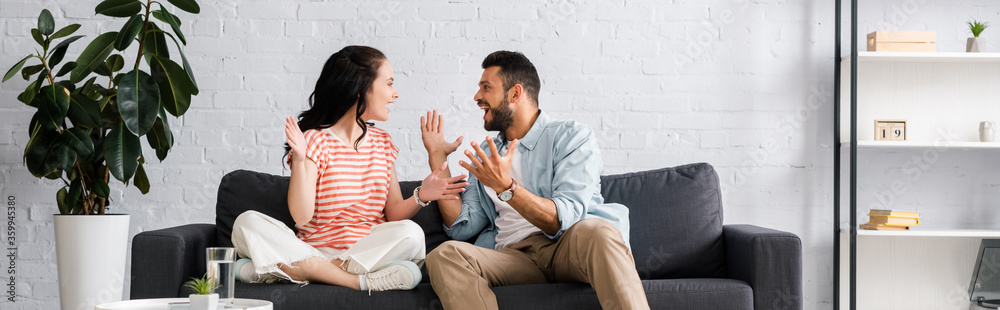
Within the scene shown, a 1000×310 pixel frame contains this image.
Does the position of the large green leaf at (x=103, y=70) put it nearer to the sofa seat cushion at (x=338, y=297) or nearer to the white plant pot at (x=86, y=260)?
the white plant pot at (x=86, y=260)

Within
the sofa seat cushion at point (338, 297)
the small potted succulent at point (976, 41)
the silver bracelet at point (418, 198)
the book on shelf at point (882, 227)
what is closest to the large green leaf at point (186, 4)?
the silver bracelet at point (418, 198)

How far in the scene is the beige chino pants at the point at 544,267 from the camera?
1.86 metres

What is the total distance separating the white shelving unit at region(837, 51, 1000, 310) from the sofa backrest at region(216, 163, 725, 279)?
108 centimetres

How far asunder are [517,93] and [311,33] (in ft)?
3.84

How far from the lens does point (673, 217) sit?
98.0 inches

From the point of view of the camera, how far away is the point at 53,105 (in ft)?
8.92

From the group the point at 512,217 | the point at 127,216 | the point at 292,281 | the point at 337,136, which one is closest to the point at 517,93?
the point at 512,217

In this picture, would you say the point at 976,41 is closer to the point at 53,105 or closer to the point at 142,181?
the point at 142,181

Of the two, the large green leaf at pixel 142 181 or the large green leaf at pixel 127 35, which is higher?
the large green leaf at pixel 127 35

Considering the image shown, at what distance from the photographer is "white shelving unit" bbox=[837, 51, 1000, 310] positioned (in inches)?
130

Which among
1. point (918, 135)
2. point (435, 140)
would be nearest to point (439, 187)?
point (435, 140)

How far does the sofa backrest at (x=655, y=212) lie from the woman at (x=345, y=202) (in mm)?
146

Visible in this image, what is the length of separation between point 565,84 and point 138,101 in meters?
1.59

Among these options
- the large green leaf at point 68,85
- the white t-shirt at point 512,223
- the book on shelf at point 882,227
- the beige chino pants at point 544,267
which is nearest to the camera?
the beige chino pants at point 544,267
